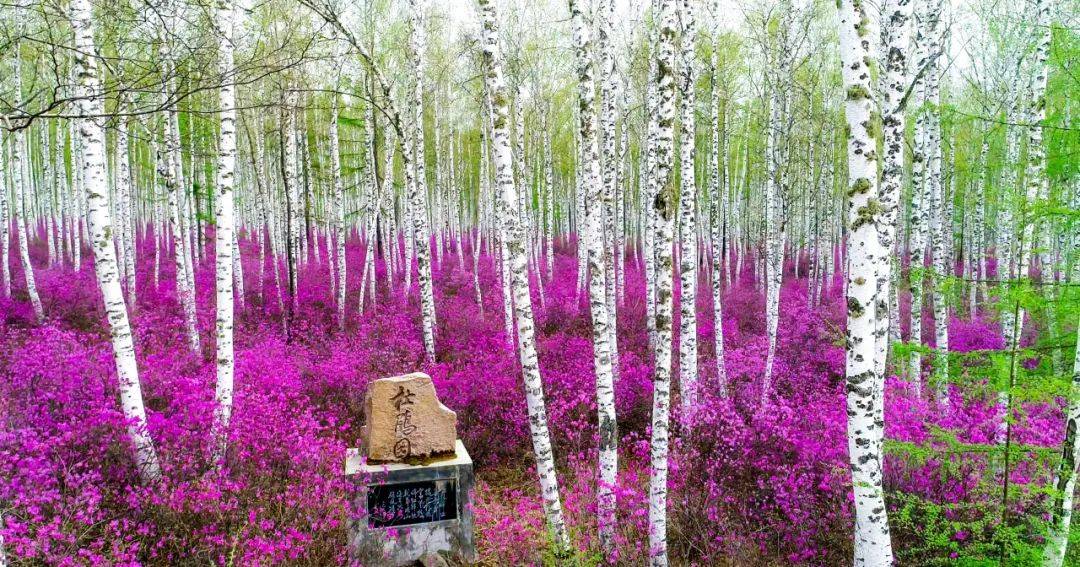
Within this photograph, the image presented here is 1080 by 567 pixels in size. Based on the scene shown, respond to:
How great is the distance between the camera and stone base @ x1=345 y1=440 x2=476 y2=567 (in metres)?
5.62

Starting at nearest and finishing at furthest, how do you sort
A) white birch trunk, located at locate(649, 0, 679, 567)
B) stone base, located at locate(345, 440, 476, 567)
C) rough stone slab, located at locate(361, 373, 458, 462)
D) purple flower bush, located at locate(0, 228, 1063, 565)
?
white birch trunk, located at locate(649, 0, 679, 567) < purple flower bush, located at locate(0, 228, 1063, 565) < stone base, located at locate(345, 440, 476, 567) < rough stone slab, located at locate(361, 373, 458, 462)

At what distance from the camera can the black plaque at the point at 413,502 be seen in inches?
227

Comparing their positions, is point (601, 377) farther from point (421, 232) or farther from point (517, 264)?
point (421, 232)

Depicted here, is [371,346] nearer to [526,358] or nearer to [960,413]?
[526,358]

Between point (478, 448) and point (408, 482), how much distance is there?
7.26 ft

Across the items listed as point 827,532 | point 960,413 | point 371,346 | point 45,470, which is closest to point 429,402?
point 45,470

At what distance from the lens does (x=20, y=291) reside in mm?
13625

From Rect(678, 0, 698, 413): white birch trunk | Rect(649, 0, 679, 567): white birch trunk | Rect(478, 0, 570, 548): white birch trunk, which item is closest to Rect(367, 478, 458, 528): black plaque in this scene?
Rect(478, 0, 570, 548): white birch trunk

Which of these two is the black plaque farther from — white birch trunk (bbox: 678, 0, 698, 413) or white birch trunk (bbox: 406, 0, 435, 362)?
white birch trunk (bbox: 406, 0, 435, 362)

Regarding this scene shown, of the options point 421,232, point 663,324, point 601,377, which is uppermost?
point 421,232

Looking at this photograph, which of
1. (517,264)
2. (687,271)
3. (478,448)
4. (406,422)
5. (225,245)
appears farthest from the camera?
(478,448)

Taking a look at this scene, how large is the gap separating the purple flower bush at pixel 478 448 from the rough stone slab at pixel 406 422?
1.75ft

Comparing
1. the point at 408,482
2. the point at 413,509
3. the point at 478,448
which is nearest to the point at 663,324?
the point at 408,482

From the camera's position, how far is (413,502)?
5898 mm
